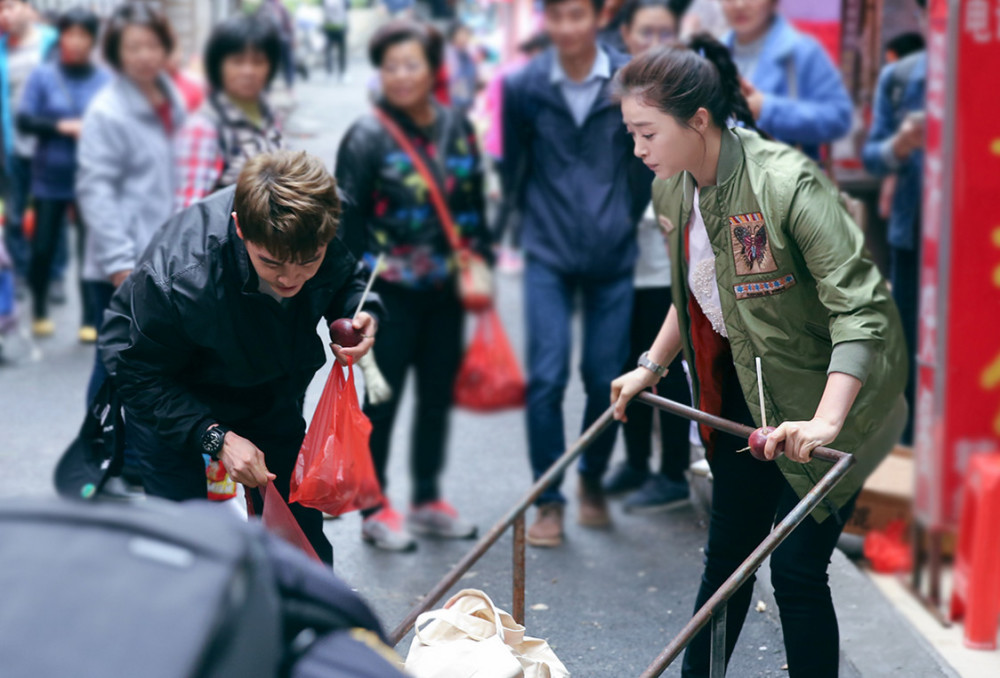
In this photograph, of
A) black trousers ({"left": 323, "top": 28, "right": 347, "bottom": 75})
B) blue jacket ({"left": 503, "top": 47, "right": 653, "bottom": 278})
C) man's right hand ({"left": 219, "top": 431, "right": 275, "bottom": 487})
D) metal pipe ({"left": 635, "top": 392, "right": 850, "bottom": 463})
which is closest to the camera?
metal pipe ({"left": 635, "top": 392, "right": 850, "bottom": 463})

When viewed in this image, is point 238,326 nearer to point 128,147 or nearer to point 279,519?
point 279,519

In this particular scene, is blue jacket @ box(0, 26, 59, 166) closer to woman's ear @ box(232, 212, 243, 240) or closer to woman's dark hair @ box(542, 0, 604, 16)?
woman's dark hair @ box(542, 0, 604, 16)

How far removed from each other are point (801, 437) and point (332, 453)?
1170 mm

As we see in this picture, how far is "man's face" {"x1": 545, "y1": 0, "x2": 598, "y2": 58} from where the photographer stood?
4.75 m

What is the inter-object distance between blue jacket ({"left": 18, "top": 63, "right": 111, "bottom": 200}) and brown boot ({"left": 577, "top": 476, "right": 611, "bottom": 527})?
431 centimetres

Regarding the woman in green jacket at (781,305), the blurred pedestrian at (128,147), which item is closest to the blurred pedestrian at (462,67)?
the blurred pedestrian at (128,147)

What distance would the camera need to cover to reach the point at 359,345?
10.5 ft

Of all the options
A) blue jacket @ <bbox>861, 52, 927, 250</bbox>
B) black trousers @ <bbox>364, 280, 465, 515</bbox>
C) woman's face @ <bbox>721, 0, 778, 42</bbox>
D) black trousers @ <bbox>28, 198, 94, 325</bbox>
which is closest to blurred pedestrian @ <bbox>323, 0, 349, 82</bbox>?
black trousers @ <bbox>364, 280, 465, 515</bbox>

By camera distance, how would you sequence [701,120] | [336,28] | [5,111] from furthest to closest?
[5,111], [336,28], [701,120]

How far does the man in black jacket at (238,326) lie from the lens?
2852 millimetres

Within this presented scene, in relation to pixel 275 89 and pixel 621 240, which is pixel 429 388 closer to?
pixel 621 240

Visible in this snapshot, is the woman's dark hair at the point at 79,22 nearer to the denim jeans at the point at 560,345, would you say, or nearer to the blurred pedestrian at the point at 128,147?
the blurred pedestrian at the point at 128,147

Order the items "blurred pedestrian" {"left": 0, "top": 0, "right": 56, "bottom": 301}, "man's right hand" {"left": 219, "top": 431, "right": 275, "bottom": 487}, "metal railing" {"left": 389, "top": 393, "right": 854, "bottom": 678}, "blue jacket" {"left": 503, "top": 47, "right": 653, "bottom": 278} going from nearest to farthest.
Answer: "metal railing" {"left": 389, "top": 393, "right": 854, "bottom": 678}, "man's right hand" {"left": 219, "top": 431, "right": 275, "bottom": 487}, "blue jacket" {"left": 503, "top": 47, "right": 653, "bottom": 278}, "blurred pedestrian" {"left": 0, "top": 0, "right": 56, "bottom": 301}

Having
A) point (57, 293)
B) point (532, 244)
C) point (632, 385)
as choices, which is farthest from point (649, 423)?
point (57, 293)
